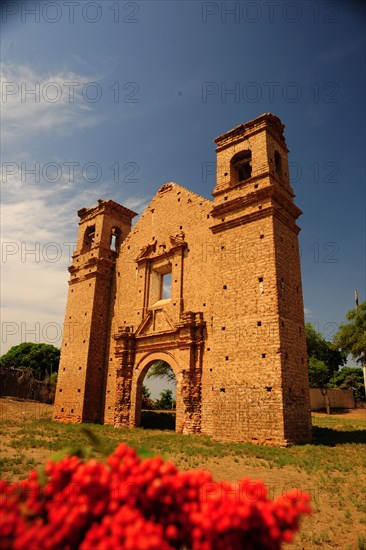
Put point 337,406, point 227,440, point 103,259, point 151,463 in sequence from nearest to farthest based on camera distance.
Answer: point 151,463 → point 227,440 → point 103,259 → point 337,406

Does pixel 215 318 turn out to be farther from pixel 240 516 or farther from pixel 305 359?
pixel 240 516

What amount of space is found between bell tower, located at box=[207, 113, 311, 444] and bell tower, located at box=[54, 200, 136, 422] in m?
7.55

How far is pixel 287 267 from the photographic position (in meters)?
13.4

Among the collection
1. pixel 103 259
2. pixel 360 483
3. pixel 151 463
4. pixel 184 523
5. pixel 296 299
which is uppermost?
pixel 103 259

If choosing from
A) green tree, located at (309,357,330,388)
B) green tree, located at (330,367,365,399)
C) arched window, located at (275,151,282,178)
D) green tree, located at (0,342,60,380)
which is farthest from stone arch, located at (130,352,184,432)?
green tree, located at (0,342,60,380)

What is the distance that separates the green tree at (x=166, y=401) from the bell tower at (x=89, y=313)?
54.9 feet

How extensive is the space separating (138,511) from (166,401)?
35133mm

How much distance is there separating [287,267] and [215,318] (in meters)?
3.23

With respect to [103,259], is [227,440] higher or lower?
lower

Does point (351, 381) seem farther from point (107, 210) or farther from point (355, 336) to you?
point (107, 210)

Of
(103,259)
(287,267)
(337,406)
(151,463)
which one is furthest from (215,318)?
(337,406)

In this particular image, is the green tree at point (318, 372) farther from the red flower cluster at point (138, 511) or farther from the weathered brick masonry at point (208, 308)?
the red flower cluster at point (138, 511)

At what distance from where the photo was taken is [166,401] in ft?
115

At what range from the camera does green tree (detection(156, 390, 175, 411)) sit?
3447 cm
